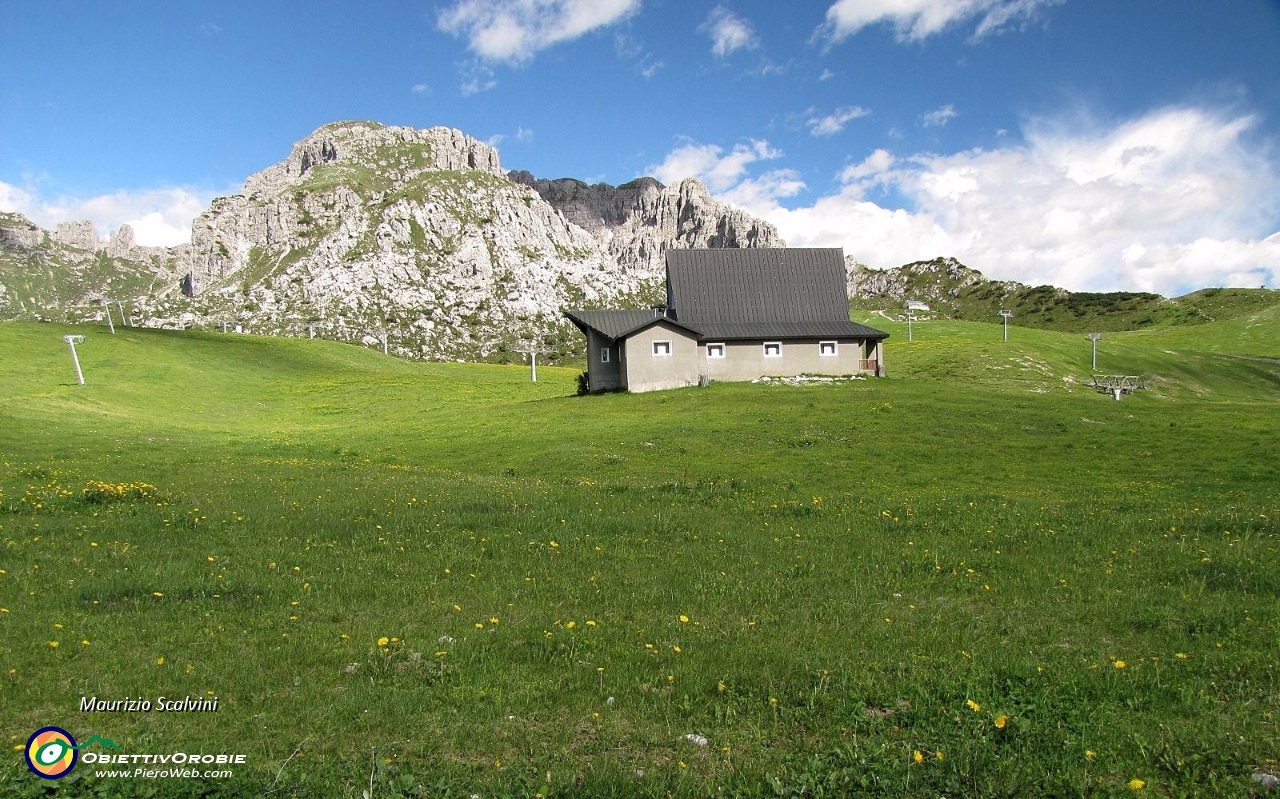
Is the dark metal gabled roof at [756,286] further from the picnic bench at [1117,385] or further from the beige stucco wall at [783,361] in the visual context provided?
the picnic bench at [1117,385]

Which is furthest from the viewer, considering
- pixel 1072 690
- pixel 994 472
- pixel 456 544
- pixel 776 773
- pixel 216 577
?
pixel 994 472

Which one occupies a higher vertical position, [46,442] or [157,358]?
[157,358]

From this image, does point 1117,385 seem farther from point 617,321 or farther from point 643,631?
point 643,631

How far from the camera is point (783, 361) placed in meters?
56.5

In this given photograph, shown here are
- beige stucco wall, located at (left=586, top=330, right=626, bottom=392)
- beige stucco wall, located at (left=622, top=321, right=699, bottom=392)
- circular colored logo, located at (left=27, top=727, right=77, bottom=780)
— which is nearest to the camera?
circular colored logo, located at (left=27, top=727, right=77, bottom=780)

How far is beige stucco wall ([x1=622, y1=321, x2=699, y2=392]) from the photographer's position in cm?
5375

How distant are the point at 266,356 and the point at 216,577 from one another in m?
72.5

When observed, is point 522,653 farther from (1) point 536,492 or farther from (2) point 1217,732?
(1) point 536,492

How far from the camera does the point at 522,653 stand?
8070 mm

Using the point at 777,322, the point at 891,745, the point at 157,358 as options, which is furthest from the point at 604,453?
the point at 157,358

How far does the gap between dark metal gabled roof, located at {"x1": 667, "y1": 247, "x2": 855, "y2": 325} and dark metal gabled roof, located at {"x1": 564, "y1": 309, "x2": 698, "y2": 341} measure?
424 centimetres


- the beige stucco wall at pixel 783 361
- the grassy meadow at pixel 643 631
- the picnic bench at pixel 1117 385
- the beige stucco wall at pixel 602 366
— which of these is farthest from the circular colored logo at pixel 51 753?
the picnic bench at pixel 1117 385

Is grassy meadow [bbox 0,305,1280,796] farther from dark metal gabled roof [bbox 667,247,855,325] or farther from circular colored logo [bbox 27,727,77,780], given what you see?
dark metal gabled roof [bbox 667,247,855,325]

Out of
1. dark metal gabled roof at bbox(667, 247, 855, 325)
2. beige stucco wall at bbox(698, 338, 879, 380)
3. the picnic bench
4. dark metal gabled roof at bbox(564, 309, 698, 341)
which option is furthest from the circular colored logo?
the picnic bench
